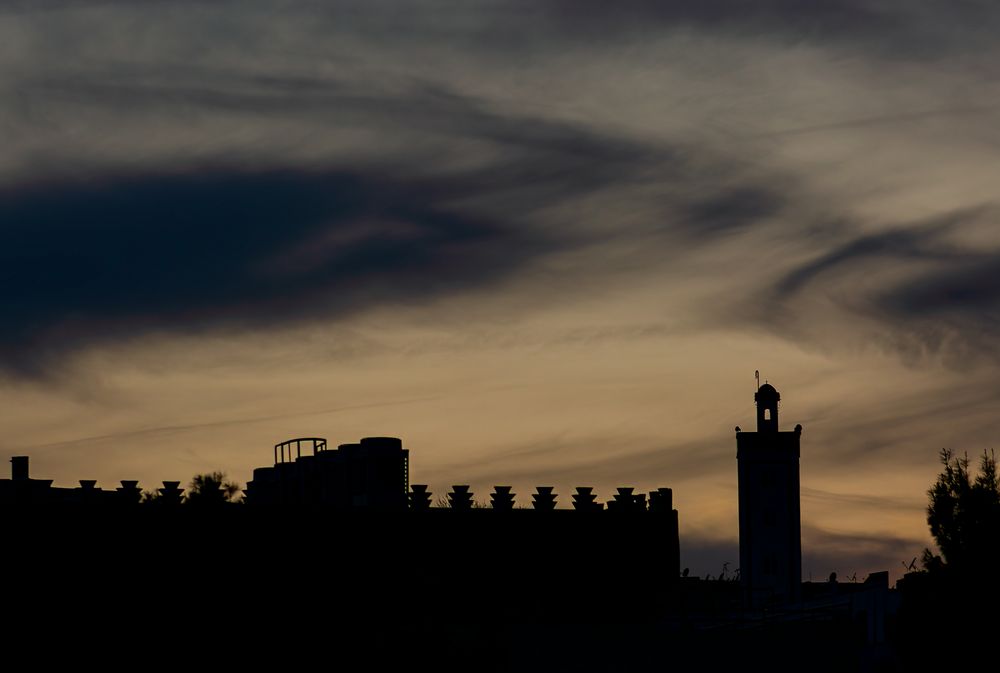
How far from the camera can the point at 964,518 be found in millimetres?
55688

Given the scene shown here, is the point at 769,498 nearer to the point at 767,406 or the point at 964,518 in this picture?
the point at 767,406

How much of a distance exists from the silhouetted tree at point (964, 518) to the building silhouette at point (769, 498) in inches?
2109

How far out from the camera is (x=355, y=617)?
2073 inches

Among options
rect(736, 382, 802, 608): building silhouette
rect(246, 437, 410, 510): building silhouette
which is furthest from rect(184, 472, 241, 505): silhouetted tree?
rect(736, 382, 802, 608): building silhouette

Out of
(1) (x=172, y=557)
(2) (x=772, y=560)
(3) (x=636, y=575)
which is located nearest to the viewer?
(1) (x=172, y=557)

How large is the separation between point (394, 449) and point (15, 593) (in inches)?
695

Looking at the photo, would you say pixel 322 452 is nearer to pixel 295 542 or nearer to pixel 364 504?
pixel 364 504

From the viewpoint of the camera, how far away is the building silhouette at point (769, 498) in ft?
365

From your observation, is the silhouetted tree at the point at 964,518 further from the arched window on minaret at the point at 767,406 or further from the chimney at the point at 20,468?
the arched window on minaret at the point at 767,406

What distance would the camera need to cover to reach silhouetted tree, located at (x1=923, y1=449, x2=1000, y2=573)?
50844mm

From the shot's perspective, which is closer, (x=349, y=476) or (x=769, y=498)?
(x=349, y=476)

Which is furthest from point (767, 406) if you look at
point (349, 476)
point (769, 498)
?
point (349, 476)

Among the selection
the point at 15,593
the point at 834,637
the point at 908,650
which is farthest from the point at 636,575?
the point at 15,593

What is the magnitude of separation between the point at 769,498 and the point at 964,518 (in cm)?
5716
